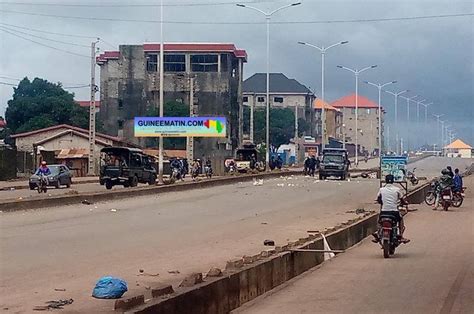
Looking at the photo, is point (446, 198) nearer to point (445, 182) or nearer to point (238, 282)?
point (445, 182)

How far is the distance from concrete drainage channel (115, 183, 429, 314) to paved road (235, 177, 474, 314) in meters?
0.34

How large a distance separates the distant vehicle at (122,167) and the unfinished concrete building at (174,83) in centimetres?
5408

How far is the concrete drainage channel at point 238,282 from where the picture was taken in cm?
941

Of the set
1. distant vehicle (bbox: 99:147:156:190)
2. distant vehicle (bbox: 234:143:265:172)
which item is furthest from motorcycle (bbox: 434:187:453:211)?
distant vehicle (bbox: 234:143:265:172)

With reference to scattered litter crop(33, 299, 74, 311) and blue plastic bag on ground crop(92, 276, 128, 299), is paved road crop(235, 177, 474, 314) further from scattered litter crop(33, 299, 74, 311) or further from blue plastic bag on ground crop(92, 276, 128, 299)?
scattered litter crop(33, 299, 74, 311)

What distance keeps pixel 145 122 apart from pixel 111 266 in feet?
159

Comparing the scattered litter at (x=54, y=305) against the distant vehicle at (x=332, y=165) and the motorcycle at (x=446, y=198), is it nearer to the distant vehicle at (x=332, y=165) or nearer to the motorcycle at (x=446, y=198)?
the motorcycle at (x=446, y=198)

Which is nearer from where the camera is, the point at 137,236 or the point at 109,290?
the point at 109,290

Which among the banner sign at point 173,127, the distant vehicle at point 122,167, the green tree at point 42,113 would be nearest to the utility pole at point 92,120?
the banner sign at point 173,127

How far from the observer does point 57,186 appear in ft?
147

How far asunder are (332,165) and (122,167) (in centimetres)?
2108

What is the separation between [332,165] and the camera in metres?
61.7

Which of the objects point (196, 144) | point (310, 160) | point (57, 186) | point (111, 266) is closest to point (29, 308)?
point (111, 266)

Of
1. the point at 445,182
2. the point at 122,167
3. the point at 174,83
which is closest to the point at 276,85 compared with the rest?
the point at 174,83
